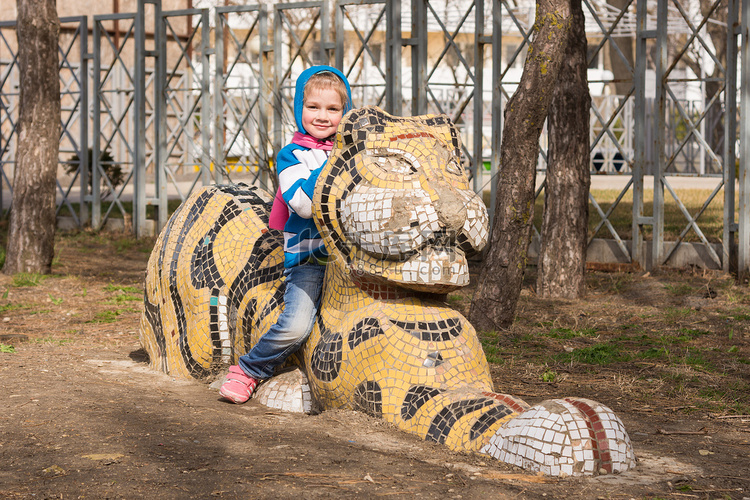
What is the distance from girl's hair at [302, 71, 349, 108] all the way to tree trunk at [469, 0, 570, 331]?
229 cm

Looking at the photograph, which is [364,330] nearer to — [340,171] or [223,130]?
[340,171]

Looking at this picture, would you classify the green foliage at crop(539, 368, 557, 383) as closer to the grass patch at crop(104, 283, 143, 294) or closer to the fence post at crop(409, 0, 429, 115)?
the grass patch at crop(104, 283, 143, 294)

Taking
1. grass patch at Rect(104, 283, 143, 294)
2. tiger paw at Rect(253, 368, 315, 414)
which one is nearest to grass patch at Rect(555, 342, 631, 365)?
tiger paw at Rect(253, 368, 315, 414)

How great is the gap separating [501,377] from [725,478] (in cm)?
197

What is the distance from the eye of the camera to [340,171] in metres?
3.86

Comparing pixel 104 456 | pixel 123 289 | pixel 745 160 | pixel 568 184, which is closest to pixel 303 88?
pixel 104 456

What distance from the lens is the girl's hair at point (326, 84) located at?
4.29 m

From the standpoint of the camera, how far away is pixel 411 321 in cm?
382

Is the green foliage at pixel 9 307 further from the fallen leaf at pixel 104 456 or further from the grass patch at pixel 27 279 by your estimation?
the fallen leaf at pixel 104 456

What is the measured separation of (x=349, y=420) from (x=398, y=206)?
1016 mm

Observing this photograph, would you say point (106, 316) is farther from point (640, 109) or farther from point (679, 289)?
point (640, 109)

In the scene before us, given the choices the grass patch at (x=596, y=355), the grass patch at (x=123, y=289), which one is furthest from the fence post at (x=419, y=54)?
the grass patch at (x=596, y=355)

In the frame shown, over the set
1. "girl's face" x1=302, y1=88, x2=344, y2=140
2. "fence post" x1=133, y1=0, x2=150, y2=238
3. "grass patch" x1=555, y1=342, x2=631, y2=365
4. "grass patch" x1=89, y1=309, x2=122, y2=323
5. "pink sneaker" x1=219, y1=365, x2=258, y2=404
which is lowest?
"grass patch" x1=555, y1=342, x2=631, y2=365

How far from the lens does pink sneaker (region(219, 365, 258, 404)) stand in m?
4.41
